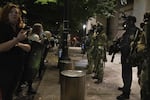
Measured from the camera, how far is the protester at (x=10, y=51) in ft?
14.4

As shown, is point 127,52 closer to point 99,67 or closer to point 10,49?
point 99,67

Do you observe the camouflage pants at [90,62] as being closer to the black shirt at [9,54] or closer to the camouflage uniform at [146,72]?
the camouflage uniform at [146,72]

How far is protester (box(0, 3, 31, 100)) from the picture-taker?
440 cm

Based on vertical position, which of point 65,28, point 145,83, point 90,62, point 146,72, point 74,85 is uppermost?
point 65,28

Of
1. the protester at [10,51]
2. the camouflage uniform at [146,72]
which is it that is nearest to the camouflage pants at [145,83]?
the camouflage uniform at [146,72]

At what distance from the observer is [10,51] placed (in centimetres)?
445

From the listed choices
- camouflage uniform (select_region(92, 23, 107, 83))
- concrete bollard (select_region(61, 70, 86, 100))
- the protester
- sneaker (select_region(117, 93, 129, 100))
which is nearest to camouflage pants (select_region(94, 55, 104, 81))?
camouflage uniform (select_region(92, 23, 107, 83))

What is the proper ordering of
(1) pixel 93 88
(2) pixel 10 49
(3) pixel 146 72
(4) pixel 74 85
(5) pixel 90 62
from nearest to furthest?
(2) pixel 10 49 → (3) pixel 146 72 → (4) pixel 74 85 → (1) pixel 93 88 → (5) pixel 90 62

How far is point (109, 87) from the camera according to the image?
33.8 feet

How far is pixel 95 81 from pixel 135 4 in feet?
54.8

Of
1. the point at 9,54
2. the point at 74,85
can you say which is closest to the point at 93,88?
the point at 74,85

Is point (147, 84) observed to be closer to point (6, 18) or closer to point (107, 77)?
point (6, 18)

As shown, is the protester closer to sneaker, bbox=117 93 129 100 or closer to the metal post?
sneaker, bbox=117 93 129 100

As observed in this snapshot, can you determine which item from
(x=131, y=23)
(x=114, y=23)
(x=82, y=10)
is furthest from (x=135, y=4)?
(x=131, y=23)
